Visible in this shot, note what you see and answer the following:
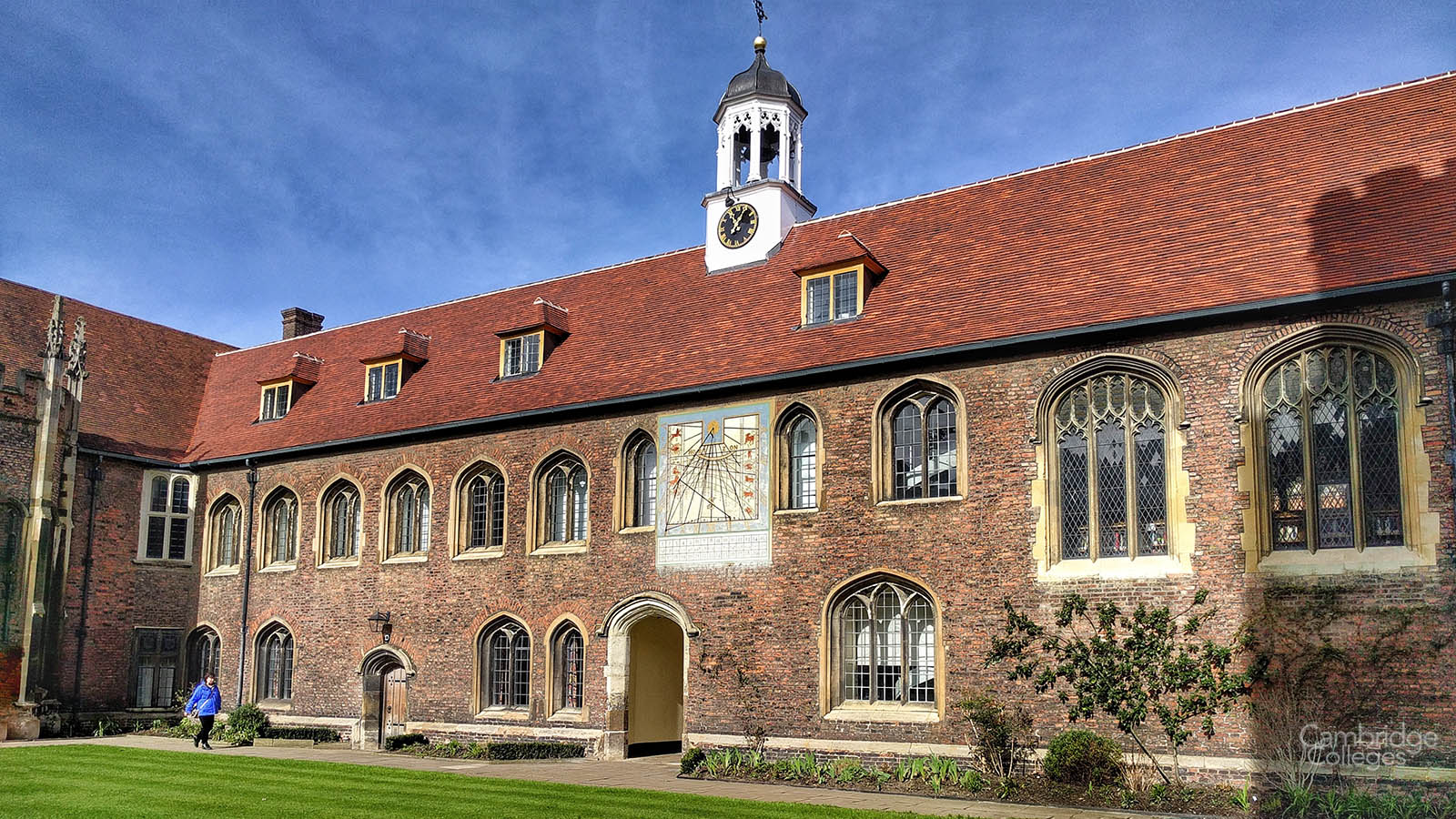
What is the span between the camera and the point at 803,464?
68.0ft

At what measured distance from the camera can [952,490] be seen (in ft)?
62.3

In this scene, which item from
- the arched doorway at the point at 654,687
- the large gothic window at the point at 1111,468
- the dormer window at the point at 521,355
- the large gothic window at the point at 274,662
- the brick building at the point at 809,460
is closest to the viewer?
the brick building at the point at 809,460

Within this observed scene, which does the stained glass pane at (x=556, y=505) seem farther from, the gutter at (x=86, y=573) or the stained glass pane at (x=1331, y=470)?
the stained glass pane at (x=1331, y=470)

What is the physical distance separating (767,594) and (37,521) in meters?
16.7

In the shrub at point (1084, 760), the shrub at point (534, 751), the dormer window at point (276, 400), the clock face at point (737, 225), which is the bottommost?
the shrub at point (534, 751)

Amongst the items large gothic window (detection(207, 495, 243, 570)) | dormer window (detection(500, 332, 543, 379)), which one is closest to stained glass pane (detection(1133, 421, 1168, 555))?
dormer window (detection(500, 332, 543, 379))

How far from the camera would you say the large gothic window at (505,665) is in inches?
926

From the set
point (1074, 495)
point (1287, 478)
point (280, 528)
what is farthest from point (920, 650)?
point (280, 528)

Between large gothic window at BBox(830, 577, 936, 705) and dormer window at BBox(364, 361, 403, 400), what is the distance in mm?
13317

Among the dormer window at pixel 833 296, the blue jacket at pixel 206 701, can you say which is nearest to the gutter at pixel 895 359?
the dormer window at pixel 833 296

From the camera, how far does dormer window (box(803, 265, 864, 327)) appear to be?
21609mm

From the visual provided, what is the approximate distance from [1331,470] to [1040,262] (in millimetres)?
5926

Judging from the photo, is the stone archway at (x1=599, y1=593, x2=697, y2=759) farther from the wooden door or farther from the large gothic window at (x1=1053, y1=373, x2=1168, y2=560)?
the large gothic window at (x1=1053, y1=373, x2=1168, y2=560)

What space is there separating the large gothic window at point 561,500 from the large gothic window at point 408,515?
3.30 metres
